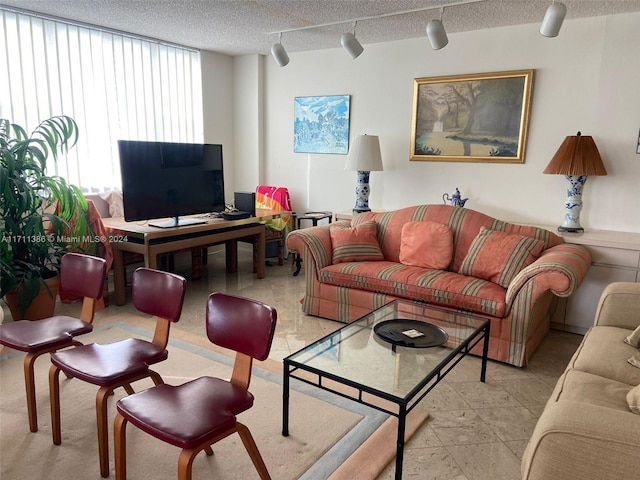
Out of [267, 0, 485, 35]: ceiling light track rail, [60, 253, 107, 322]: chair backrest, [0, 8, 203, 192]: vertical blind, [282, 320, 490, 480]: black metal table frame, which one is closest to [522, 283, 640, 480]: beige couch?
[282, 320, 490, 480]: black metal table frame

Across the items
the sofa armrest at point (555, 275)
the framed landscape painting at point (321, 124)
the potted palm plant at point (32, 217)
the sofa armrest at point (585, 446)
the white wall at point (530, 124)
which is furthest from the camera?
the framed landscape painting at point (321, 124)

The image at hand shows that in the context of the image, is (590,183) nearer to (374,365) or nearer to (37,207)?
(374,365)

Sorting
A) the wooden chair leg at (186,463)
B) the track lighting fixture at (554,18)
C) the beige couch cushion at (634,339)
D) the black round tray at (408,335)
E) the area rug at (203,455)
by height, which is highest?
the track lighting fixture at (554,18)

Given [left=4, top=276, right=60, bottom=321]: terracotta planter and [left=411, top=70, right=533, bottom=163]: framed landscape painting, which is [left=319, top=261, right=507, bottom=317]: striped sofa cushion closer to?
[left=411, top=70, right=533, bottom=163]: framed landscape painting

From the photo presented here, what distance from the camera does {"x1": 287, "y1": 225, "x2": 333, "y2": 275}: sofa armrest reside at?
139 inches

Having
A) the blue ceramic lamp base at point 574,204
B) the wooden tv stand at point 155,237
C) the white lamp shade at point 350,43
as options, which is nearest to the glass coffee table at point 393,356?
the blue ceramic lamp base at point 574,204

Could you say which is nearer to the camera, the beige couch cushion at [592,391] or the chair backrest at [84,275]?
the beige couch cushion at [592,391]

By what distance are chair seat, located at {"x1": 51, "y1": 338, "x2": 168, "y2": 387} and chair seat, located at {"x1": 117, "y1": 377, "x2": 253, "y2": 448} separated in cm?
22

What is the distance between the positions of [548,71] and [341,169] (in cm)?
210

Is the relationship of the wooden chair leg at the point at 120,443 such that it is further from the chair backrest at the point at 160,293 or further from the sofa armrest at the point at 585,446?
the sofa armrest at the point at 585,446

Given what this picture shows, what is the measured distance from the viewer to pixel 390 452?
1962mm

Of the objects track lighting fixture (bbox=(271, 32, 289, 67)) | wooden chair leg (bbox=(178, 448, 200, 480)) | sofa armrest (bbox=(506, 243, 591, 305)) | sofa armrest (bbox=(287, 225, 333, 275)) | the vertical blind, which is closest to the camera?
wooden chair leg (bbox=(178, 448, 200, 480))

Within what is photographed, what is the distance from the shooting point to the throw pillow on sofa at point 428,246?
3.40m

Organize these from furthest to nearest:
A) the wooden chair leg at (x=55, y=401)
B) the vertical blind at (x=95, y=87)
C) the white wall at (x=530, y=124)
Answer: the vertical blind at (x=95, y=87), the white wall at (x=530, y=124), the wooden chair leg at (x=55, y=401)
